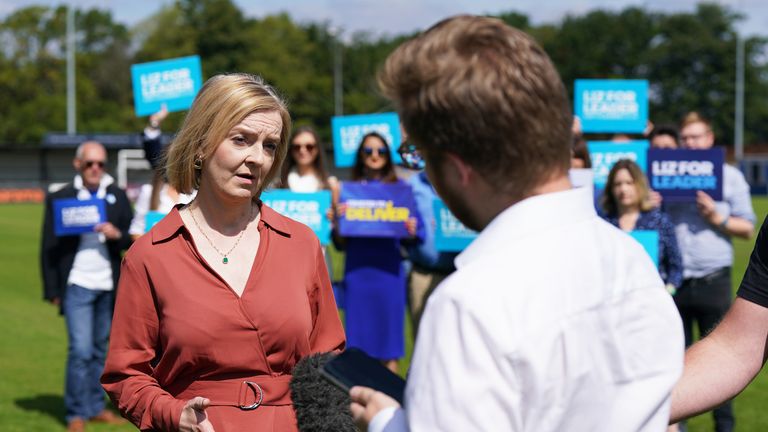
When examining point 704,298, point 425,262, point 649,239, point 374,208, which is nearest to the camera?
point 649,239

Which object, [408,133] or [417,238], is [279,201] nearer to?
[417,238]

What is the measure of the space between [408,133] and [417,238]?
706 centimetres

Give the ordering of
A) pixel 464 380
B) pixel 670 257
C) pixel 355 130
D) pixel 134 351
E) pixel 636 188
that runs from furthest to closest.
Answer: pixel 355 130, pixel 636 188, pixel 670 257, pixel 134 351, pixel 464 380

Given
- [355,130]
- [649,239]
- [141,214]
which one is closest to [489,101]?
[649,239]

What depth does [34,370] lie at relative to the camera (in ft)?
36.5

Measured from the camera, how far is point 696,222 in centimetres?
820

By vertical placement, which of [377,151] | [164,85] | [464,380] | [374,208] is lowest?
[374,208]

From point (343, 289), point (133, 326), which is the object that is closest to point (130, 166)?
point (343, 289)

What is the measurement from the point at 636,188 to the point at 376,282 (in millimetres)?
2696

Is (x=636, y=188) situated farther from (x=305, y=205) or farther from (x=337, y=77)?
(x=337, y=77)

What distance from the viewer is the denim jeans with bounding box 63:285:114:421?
862 centimetres

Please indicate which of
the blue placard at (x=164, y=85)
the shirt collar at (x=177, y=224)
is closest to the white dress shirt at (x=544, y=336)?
the shirt collar at (x=177, y=224)

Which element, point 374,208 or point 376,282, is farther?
point 376,282

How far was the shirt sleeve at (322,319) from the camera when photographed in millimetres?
3531
